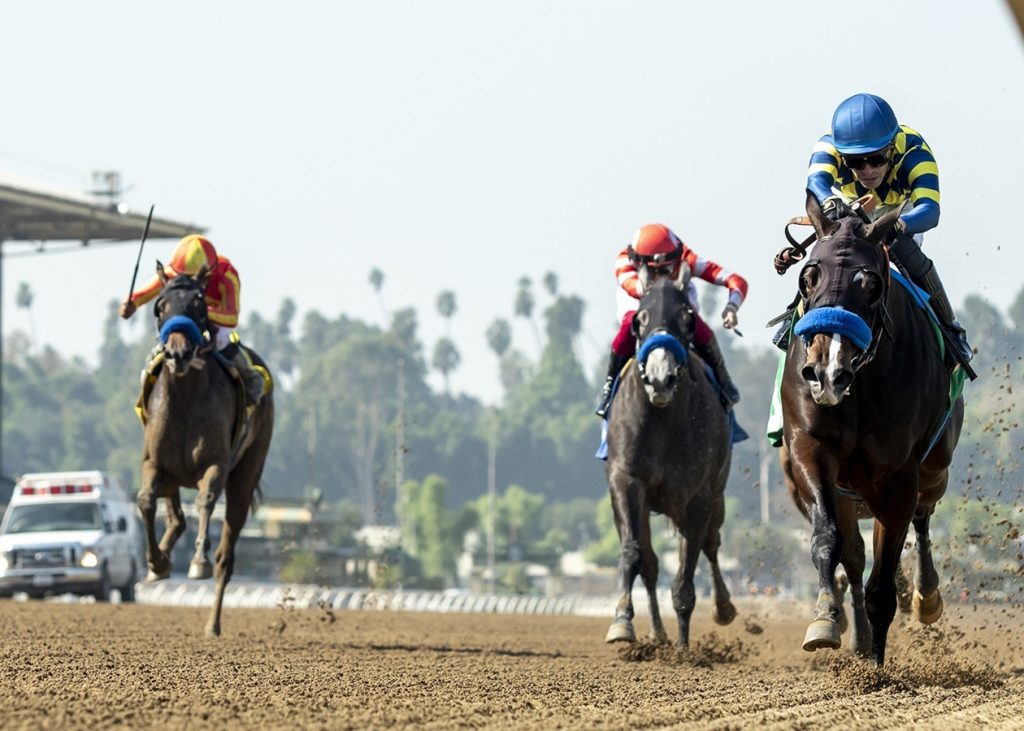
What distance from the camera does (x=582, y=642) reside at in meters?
17.0

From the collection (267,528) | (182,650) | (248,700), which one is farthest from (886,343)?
(267,528)

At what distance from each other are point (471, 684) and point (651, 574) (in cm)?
373

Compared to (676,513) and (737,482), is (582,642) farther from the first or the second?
(737,482)

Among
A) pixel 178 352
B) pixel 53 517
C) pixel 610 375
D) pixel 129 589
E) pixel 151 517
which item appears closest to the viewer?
pixel 610 375

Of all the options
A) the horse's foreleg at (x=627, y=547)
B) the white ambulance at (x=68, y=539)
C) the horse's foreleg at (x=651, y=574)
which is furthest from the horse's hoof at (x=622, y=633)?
the white ambulance at (x=68, y=539)

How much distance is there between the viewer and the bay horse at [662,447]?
11.7m

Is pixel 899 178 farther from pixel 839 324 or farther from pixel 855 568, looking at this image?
pixel 855 568

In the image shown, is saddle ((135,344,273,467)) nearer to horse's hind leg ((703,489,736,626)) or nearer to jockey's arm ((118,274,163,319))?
jockey's arm ((118,274,163,319))

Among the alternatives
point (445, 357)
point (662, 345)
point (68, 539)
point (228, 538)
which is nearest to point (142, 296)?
point (228, 538)

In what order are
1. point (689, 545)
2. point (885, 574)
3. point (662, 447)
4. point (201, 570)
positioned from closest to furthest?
point (885, 574) → point (662, 447) → point (689, 545) → point (201, 570)

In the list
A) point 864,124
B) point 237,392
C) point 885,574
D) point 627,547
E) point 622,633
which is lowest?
point 622,633

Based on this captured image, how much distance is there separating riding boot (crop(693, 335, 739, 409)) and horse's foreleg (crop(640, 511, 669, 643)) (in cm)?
135

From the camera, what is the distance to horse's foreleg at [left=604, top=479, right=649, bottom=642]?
11727 mm

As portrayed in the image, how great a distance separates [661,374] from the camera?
38.2ft
